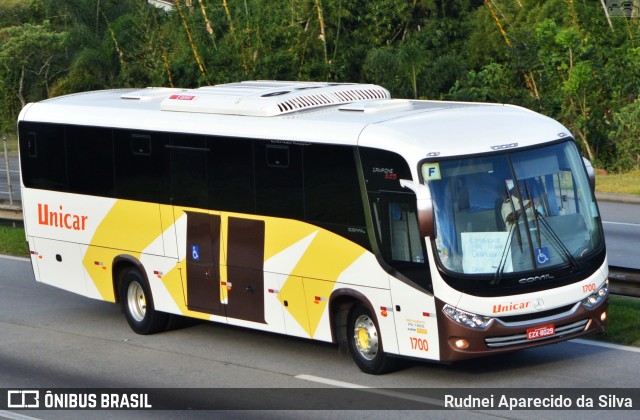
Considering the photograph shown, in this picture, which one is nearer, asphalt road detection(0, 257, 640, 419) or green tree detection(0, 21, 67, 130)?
asphalt road detection(0, 257, 640, 419)

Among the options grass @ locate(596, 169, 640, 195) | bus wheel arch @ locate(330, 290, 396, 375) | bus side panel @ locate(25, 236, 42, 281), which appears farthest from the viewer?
grass @ locate(596, 169, 640, 195)

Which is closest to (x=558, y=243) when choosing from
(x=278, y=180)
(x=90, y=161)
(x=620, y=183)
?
(x=278, y=180)

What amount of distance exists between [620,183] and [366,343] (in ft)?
54.1

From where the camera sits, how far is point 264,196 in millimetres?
13852

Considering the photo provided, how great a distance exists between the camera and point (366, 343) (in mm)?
12922

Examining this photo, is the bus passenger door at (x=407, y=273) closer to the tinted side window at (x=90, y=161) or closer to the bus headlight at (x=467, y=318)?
the bus headlight at (x=467, y=318)

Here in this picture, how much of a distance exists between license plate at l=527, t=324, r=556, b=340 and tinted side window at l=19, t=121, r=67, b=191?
293 inches

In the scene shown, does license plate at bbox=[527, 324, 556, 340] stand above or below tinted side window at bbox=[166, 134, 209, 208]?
below

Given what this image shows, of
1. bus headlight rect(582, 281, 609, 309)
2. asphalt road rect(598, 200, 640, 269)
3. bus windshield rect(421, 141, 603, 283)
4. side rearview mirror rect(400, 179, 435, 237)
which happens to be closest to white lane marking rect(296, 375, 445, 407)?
bus windshield rect(421, 141, 603, 283)

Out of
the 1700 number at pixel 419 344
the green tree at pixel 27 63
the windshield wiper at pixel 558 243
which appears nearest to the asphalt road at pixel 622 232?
the windshield wiper at pixel 558 243

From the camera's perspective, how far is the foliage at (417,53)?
100 feet

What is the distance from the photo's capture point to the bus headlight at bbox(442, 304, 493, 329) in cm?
1182

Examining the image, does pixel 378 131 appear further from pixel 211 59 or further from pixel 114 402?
pixel 211 59

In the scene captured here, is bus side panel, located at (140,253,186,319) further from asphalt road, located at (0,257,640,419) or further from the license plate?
the license plate
